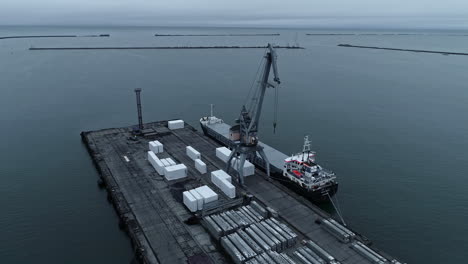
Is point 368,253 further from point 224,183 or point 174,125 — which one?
point 174,125

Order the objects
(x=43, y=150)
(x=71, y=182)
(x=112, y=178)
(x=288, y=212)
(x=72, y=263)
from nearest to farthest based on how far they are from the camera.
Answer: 1. (x=72, y=263)
2. (x=288, y=212)
3. (x=112, y=178)
4. (x=71, y=182)
5. (x=43, y=150)

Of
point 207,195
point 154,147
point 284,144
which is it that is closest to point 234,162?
point 207,195

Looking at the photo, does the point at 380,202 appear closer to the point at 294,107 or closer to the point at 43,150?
the point at 294,107

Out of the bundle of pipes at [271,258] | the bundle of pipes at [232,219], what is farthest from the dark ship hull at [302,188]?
the bundle of pipes at [271,258]

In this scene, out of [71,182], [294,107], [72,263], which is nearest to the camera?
[72,263]

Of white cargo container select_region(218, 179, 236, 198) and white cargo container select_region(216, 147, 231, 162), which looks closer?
white cargo container select_region(218, 179, 236, 198)

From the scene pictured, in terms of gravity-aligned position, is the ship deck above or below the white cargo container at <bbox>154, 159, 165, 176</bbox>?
below

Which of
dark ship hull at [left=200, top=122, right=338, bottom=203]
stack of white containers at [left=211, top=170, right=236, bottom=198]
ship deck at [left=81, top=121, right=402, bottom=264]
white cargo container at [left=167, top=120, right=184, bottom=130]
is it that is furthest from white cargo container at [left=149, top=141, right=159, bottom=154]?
dark ship hull at [left=200, top=122, right=338, bottom=203]

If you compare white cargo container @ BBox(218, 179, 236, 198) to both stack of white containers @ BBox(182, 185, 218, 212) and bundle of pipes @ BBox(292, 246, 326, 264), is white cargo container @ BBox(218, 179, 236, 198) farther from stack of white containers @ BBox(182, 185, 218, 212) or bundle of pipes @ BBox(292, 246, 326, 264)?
bundle of pipes @ BBox(292, 246, 326, 264)

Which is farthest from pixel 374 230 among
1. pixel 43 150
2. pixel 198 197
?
pixel 43 150
